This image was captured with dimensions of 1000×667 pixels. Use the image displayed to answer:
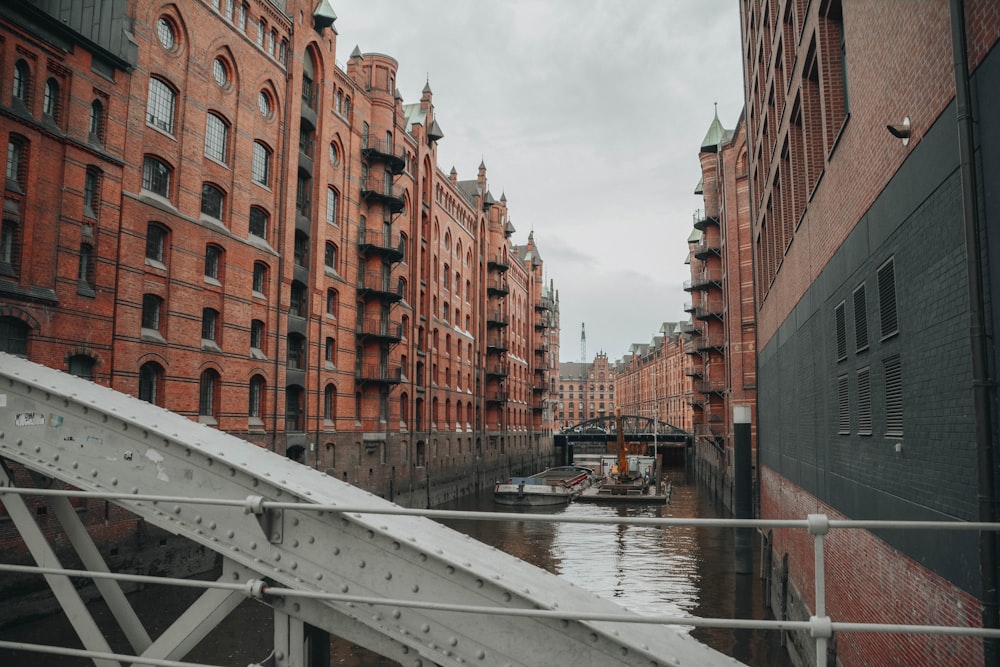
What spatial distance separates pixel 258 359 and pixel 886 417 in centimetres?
Answer: 2126

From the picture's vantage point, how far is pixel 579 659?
3756mm

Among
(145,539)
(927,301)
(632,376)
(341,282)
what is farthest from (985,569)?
(632,376)

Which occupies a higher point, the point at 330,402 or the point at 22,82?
the point at 22,82

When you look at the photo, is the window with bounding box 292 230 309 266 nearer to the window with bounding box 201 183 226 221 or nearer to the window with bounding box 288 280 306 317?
the window with bounding box 288 280 306 317

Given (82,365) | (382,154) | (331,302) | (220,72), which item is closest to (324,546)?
(82,365)

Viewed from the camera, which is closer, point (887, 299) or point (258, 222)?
point (887, 299)

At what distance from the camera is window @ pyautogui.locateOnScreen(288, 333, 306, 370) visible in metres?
27.4

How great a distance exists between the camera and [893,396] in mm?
6926

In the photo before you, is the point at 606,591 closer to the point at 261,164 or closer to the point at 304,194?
the point at 261,164

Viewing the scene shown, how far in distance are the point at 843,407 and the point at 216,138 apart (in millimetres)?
20788

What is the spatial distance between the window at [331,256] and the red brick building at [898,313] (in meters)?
20.9

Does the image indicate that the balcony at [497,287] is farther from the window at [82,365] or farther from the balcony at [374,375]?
the window at [82,365]

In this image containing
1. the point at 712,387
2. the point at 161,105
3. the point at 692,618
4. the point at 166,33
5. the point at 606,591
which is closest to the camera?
the point at 692,618

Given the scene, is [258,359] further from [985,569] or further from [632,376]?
[632,376]
